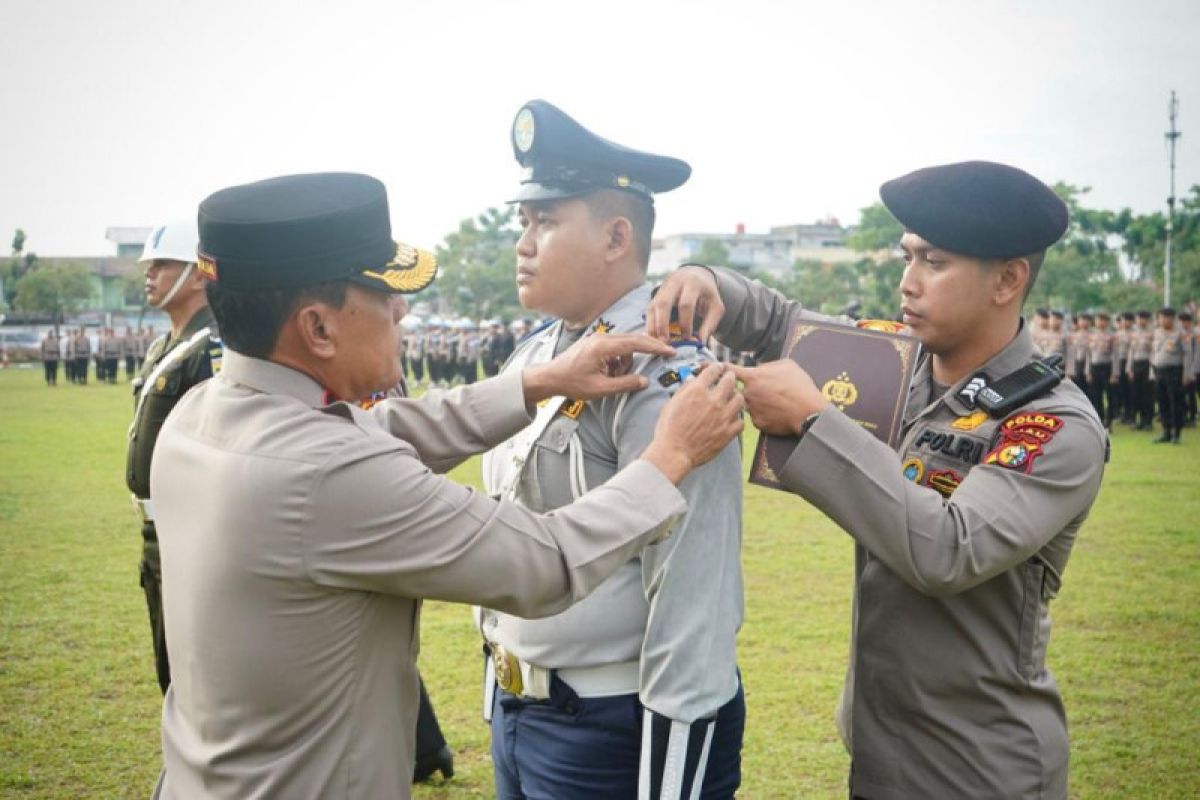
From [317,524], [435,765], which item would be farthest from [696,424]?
[435,765]

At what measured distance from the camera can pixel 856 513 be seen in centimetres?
212

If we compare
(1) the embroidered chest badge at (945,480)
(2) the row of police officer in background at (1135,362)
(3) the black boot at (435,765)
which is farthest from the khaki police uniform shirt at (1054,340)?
(1) the embroidered chest badge at (945,480)

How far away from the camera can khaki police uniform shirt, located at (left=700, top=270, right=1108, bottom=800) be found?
6.94ft

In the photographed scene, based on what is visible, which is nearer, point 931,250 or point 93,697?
point 931,250

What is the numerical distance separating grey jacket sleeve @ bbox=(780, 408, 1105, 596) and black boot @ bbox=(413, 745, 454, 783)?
10.5 ft

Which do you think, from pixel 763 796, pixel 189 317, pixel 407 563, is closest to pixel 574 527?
pixel 407 563

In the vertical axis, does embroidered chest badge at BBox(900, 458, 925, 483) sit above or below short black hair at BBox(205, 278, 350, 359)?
below

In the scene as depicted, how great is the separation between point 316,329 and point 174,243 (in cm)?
364

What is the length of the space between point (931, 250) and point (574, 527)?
1181 mm

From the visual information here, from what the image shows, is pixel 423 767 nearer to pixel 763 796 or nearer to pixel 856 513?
pixel 763 796

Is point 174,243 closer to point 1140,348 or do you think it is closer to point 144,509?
point 144,509

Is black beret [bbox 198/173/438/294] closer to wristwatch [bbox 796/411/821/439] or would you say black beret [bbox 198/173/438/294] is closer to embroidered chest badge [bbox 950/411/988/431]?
wristwatch [bbox 796/411/821/439]

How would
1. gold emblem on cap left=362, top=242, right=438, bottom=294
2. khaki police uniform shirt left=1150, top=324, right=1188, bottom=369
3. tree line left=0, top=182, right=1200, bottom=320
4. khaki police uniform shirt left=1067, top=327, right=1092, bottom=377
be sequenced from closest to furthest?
gold emblem on cap left=362, top=242, right=438, bottom=294 → khaki police uniform shirt left=1150, top=324, right=1188, bottom=369 → khaki police uniform shirt left=1067, top=327, right=1092, bottom=377 → tree line left=0, top=182, right=1200, bottom=320

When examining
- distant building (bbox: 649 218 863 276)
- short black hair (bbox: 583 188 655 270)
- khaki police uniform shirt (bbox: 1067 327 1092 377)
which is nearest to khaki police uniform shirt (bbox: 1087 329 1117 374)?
khaki police uniform shirt (bbox: 1067 327 1092 377)
